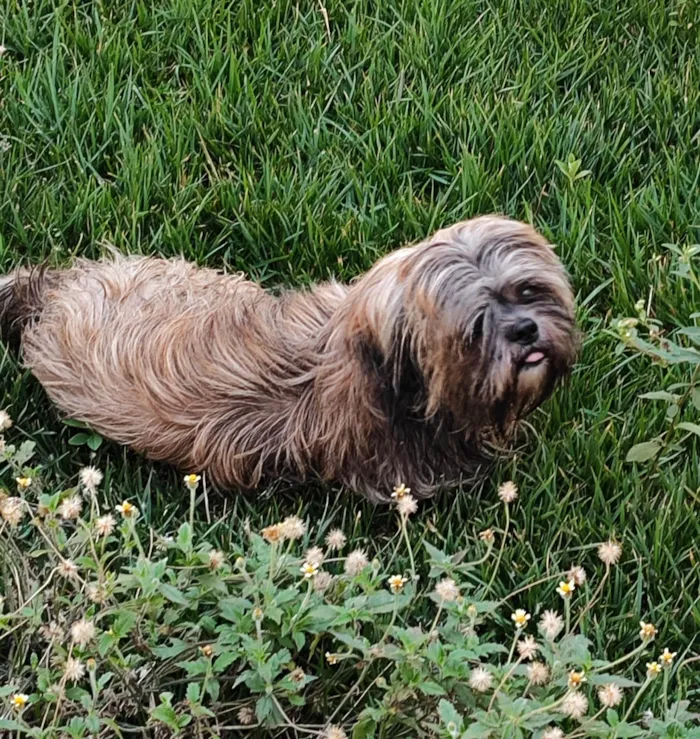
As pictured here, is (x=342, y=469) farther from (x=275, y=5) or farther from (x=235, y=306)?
(x=275, y=5)

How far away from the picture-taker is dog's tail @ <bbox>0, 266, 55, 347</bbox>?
3.37 metres

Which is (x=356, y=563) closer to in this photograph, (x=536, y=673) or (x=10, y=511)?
(x=536, y=673)

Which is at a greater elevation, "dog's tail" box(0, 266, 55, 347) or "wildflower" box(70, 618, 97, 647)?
"wildflower" box(70, 618, 97, 647)

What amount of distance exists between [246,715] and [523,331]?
1013 millimetres

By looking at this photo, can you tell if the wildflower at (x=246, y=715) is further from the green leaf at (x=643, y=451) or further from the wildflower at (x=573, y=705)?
the green leaf at (x=643, y=451)

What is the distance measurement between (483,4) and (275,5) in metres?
0.80

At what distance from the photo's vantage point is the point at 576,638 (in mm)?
2207

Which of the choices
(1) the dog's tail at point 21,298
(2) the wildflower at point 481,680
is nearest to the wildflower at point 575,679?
(2) the wildflower at point 481,680

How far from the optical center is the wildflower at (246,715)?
235 centimetres

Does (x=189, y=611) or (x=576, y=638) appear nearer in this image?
(x=576, y=638)

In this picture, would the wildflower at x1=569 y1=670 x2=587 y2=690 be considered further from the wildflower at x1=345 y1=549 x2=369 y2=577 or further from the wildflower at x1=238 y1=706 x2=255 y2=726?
the wildflower at x1=238 y1=706 x2=255 y2=726

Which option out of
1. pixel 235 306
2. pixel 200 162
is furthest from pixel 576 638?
pixel 200 162

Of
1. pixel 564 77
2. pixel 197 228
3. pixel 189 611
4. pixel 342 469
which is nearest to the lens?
pixel 189 611

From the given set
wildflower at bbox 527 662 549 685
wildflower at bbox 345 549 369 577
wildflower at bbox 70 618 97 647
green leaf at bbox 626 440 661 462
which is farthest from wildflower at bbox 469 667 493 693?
green leaf at bbox 626 440 661 462
